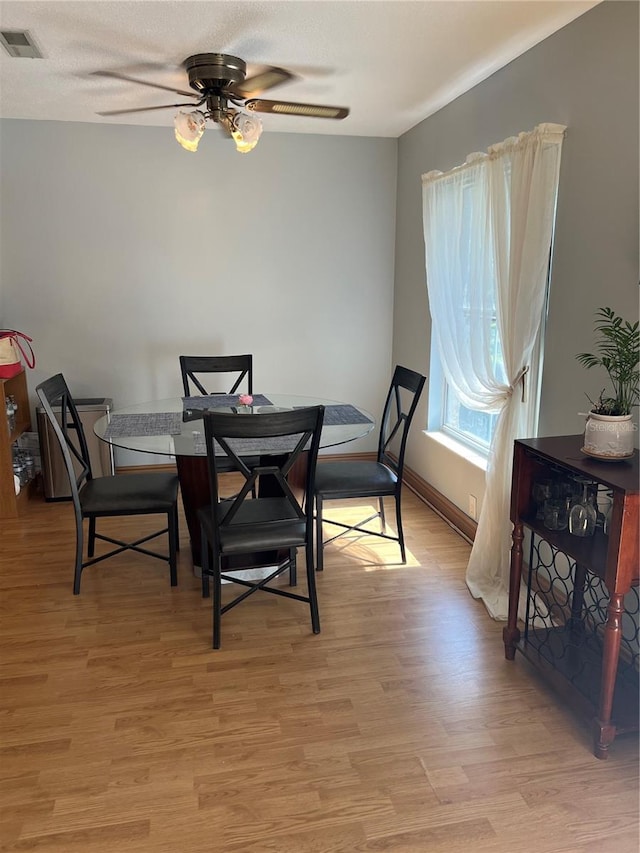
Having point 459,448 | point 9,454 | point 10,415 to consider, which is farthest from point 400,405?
point 10,415

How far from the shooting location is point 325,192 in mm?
4520

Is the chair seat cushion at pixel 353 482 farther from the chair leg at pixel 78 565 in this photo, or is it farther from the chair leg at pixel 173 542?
the chair leg at pixel 78 565

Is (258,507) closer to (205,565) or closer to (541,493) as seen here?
(205,565)

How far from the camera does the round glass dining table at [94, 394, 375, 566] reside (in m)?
2.72

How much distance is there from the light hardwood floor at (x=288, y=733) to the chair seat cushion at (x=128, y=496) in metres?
0.42

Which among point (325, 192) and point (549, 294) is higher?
point (325, 192)

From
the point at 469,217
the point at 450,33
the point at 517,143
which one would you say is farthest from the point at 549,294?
the point at 450,33

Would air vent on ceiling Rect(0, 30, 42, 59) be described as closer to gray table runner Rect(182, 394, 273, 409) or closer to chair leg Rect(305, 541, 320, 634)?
gray table runner Rect(182, 394, 273, 409)

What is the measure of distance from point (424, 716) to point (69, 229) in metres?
3.80

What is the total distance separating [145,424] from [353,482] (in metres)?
1.10

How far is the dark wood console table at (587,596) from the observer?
1.84 metres

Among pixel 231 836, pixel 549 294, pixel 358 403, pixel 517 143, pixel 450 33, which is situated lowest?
pixel 231 836

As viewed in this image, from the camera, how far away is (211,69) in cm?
270

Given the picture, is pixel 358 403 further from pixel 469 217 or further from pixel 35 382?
pixel 35 382
